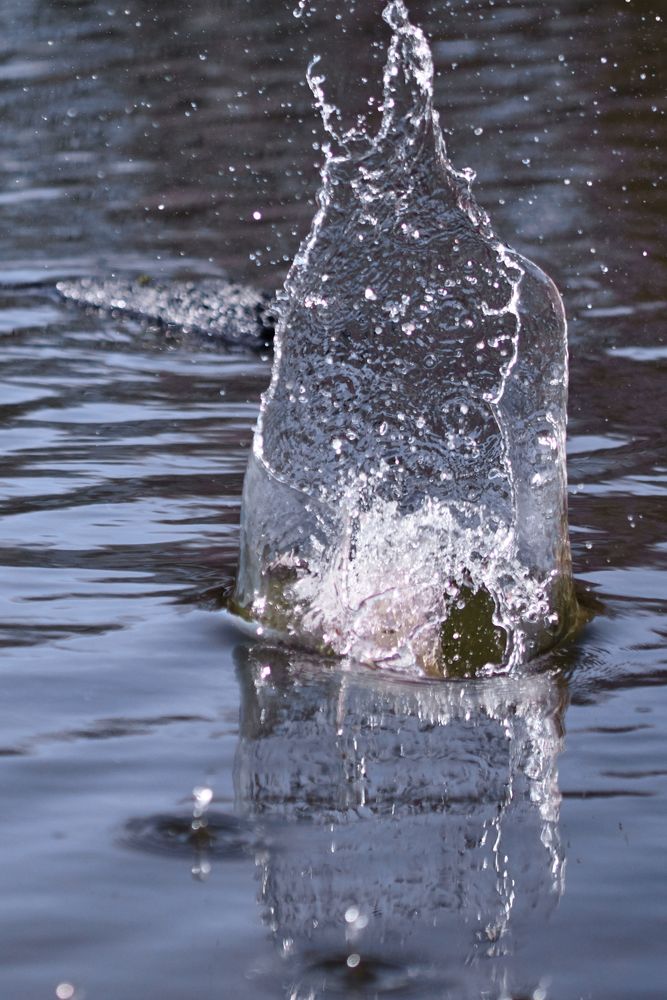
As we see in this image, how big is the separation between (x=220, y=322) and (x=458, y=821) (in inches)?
178

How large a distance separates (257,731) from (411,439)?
130cm

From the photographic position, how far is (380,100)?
13242 mm

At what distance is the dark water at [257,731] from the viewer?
2699 millimetres

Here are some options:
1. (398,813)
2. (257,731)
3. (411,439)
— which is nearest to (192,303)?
(411,439)

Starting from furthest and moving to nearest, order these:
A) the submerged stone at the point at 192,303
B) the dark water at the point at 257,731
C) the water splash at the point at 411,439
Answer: the submerged stone at the point at 192,303
the water splash at the point at 411,439
the dark water at the point at 257,731

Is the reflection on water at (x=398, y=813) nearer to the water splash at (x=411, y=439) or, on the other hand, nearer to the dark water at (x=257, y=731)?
the dark water at (x=257, y=731)

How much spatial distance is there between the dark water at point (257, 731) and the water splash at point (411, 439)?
0.16m

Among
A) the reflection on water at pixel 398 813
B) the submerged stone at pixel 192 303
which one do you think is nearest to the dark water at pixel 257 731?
the reflection on water at pixel 398 813

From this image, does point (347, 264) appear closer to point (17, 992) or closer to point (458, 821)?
point (458, 821)

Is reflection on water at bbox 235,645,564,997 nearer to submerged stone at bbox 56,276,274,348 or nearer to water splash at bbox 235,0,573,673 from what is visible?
water splash at bbox 235,0,573,673

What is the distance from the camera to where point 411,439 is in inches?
184

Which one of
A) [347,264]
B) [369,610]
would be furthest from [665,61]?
[369,610]

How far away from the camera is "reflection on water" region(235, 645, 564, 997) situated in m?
2.71

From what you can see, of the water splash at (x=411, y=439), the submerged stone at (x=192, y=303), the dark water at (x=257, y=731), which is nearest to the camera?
the dark water at (x=257, y=731)
